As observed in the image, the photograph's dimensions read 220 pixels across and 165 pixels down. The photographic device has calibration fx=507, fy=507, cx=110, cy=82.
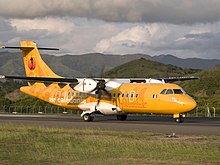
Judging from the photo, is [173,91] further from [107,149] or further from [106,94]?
[107,149]

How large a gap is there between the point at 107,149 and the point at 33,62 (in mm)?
29353

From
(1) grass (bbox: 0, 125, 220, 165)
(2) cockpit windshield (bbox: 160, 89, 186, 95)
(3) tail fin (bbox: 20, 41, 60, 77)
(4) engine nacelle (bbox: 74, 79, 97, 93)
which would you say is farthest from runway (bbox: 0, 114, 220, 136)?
(3) tail fin (bbox: 20, 41, 60, 77)

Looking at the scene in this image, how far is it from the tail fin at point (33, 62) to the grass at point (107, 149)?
2132 cm

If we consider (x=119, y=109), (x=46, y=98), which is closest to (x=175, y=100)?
(x=119, y=109)

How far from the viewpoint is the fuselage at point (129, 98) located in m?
36.8

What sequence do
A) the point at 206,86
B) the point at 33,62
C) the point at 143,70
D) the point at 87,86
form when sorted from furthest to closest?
the point at 143,70, the point at 206,86, the point at 33,62, the point at 87,86

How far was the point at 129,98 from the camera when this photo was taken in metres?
39.6

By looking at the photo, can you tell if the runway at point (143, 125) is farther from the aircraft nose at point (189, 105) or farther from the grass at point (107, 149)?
the grass at point (107, 149)

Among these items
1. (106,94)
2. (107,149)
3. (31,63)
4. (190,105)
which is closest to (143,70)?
(31,63)

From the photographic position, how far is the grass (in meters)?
17.0

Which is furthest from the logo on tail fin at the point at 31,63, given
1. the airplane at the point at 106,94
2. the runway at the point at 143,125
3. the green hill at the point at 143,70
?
the green hill at the point at 143,70

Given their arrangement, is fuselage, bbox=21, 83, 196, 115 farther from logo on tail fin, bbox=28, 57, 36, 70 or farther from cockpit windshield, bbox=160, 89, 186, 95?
logo on tail fin, bbox=28, 57, 36, 70

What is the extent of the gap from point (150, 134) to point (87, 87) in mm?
14907

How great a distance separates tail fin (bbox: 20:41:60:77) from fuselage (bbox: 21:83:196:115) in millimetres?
1223
